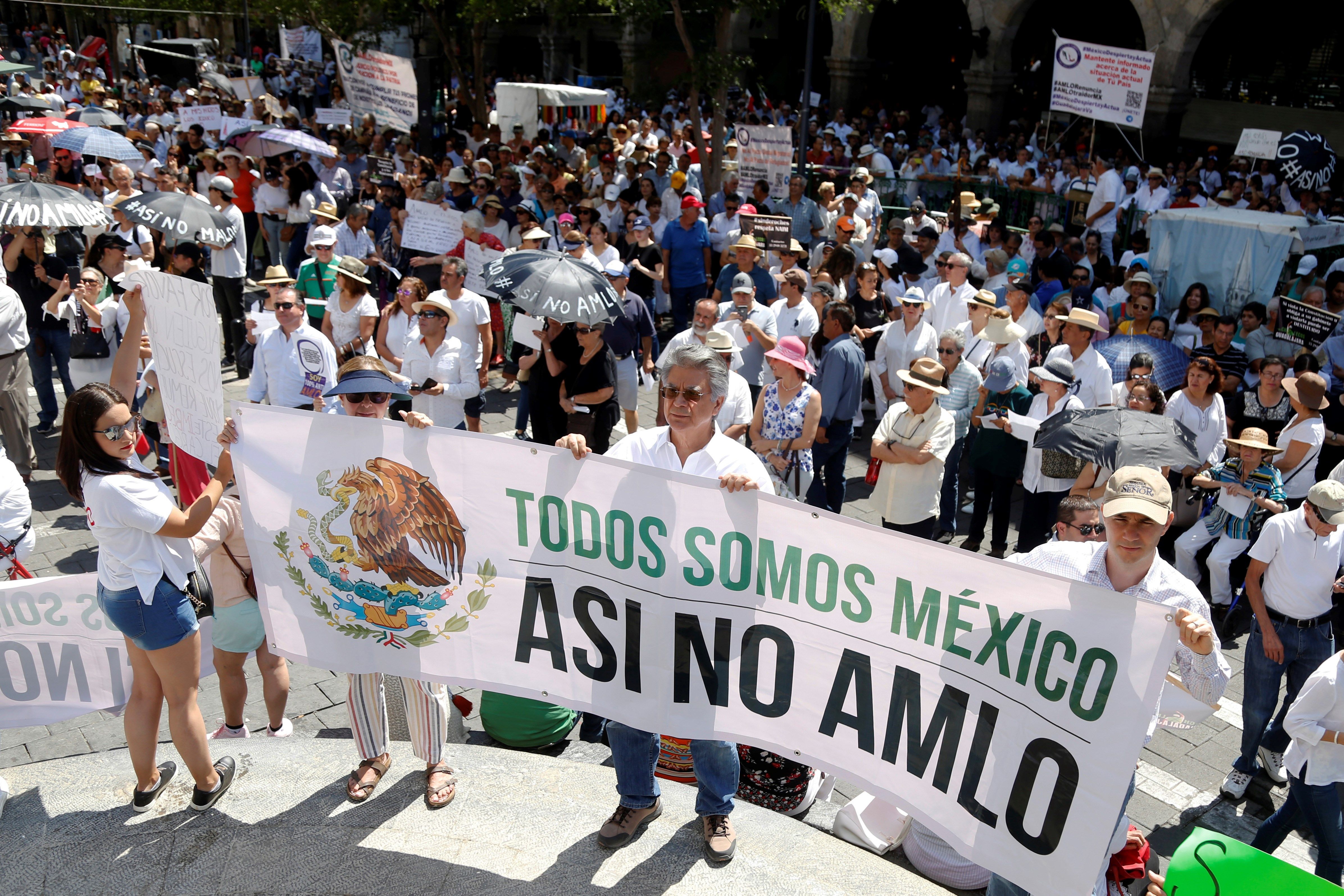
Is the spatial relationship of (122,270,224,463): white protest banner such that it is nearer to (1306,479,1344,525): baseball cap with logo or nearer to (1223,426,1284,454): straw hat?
(1306,479,1344,525): baseball cap with logo

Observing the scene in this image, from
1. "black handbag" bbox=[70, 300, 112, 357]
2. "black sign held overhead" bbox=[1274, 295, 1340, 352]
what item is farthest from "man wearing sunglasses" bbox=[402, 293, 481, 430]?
"black sign held overhead" bbox=[1274, 295, 1340, 352]

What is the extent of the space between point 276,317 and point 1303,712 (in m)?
6.03

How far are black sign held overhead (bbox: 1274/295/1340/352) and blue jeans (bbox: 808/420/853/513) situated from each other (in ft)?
13.9

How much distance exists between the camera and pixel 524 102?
2133cm

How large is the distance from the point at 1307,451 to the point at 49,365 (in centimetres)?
994

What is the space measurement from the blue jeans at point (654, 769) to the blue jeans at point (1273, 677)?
2911mm

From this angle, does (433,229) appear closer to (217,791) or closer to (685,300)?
(685,300)

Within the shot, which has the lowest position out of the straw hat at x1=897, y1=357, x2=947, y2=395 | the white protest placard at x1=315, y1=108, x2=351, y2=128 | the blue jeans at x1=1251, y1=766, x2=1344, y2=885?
the blue jeans at x1=1251, y1=766, x2=1344, y2=885

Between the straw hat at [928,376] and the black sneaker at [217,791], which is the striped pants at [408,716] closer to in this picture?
the black sneaker at [217,791]

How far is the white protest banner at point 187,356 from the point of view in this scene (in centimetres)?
436

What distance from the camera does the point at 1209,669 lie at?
3.24 metres

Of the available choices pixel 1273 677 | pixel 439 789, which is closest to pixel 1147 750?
pixel 1273 677

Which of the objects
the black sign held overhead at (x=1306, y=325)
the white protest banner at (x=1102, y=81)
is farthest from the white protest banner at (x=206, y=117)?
the black sign held overhead at (x=1306, y=325)

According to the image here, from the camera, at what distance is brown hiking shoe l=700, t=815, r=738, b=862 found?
3.63 m
